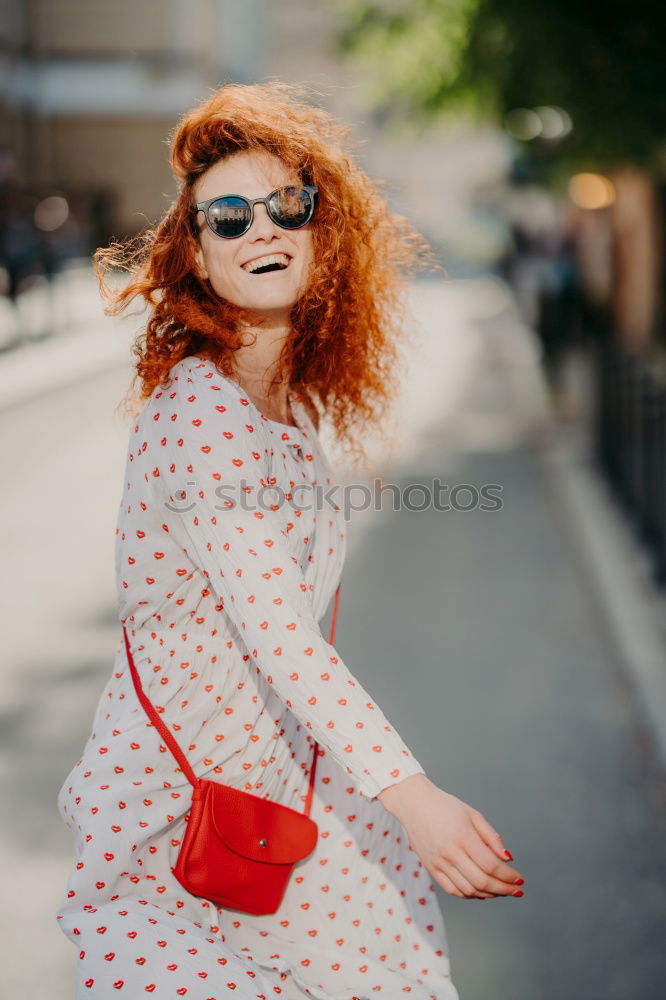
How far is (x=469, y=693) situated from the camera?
5.15 m

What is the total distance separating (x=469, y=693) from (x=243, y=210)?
138 inches

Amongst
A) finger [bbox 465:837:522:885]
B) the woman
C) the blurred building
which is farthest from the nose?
the blurred building

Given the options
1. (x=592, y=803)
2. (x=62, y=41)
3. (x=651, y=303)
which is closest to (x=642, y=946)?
(x=592, y=803)

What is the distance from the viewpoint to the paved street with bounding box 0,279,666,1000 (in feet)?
10.8

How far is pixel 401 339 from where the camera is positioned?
2516 mm

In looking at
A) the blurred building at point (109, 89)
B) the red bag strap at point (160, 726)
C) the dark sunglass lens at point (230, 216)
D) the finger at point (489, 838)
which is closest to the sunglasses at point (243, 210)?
the dark sunglass lens at point (230, 216)

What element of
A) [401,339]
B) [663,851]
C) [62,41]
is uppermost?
[62,41]

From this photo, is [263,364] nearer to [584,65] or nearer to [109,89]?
[584,65]

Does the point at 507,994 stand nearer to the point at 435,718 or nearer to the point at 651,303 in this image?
the point at 435,718

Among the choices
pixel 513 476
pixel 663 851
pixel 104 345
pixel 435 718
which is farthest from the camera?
pixel 104 345

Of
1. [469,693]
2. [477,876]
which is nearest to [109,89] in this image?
[469,693]

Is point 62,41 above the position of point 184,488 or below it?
above

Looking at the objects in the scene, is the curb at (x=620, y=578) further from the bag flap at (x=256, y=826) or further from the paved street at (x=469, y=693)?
the bag flap at (x=256, y=826)

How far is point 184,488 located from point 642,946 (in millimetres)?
2119
